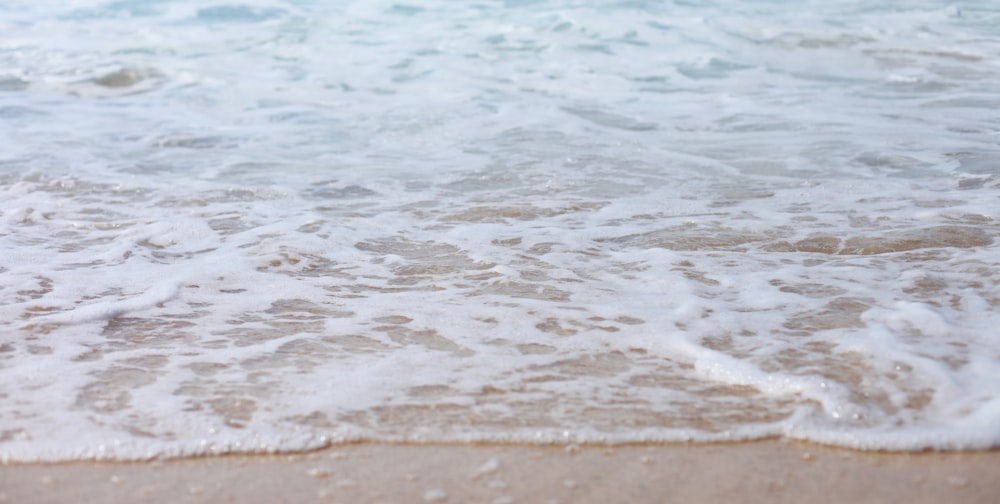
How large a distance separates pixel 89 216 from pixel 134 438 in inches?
105

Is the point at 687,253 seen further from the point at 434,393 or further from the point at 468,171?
the point at 468,171

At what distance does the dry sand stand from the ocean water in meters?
0.07

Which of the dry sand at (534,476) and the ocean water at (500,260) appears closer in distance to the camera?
the dry sand at (534,476)

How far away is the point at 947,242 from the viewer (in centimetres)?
376

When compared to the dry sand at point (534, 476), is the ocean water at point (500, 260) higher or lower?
lower

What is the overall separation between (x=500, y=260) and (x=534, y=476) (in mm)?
1753

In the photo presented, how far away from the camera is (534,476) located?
203 cm

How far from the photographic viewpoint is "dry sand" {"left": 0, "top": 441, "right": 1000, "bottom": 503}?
1.94 meters

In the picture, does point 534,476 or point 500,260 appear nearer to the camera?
point 534,476

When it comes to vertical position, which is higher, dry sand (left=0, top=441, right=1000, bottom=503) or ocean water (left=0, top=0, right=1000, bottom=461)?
dry sand (left=0, top=441, right=1000, bottom=503)

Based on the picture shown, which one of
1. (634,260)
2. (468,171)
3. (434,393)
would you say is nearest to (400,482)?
(434,393)

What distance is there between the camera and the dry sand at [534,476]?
1.94m

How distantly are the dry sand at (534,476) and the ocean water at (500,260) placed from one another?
0.07m

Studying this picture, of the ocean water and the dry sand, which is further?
the ocean water
